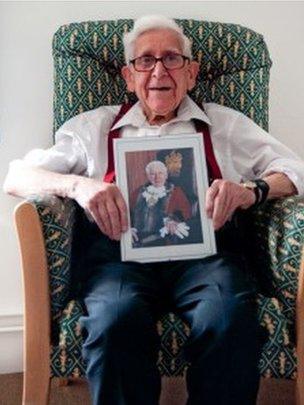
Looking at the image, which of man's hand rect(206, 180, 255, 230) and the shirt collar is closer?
man's hand rect(206, 180, 255, 230)

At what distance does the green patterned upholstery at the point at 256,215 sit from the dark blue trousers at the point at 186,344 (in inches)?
1.5

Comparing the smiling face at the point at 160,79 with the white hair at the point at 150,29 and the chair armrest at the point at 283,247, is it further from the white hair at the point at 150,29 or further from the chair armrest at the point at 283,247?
the chair armrest at the point at 283,247

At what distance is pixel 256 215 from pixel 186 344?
44 cm

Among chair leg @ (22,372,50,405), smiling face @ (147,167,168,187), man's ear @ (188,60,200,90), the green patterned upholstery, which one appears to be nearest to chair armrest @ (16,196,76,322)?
the green patterned upholstery

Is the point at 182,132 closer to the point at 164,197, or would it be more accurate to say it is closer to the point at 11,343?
the point at 164,197

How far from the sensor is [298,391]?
967mm

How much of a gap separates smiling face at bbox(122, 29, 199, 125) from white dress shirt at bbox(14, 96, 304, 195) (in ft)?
0.14

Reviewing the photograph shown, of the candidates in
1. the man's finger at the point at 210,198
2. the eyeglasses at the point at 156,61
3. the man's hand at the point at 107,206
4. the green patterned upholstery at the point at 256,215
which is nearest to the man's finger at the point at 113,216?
the man's hand at the point at 107,206

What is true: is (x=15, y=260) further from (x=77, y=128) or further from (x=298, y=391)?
(x=298, y=391)

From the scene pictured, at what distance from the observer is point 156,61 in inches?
49.1

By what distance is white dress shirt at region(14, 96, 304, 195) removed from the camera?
1254mm

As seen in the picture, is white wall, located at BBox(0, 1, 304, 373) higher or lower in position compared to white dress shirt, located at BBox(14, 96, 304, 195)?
higher

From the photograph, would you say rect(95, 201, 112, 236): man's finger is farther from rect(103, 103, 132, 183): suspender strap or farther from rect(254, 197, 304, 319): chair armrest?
rect(254, 197, 304, 319): chair armrest

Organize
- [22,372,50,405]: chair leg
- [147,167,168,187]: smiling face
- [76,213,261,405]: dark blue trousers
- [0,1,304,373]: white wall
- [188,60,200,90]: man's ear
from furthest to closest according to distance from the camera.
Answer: [0,1,304,373]: white wall
[188,60,200,90]: man's ear
[147,167,168,187]: smiling face
[22,372,50,405]: chair leg
[76,213,261,405]: dark blue trousers
